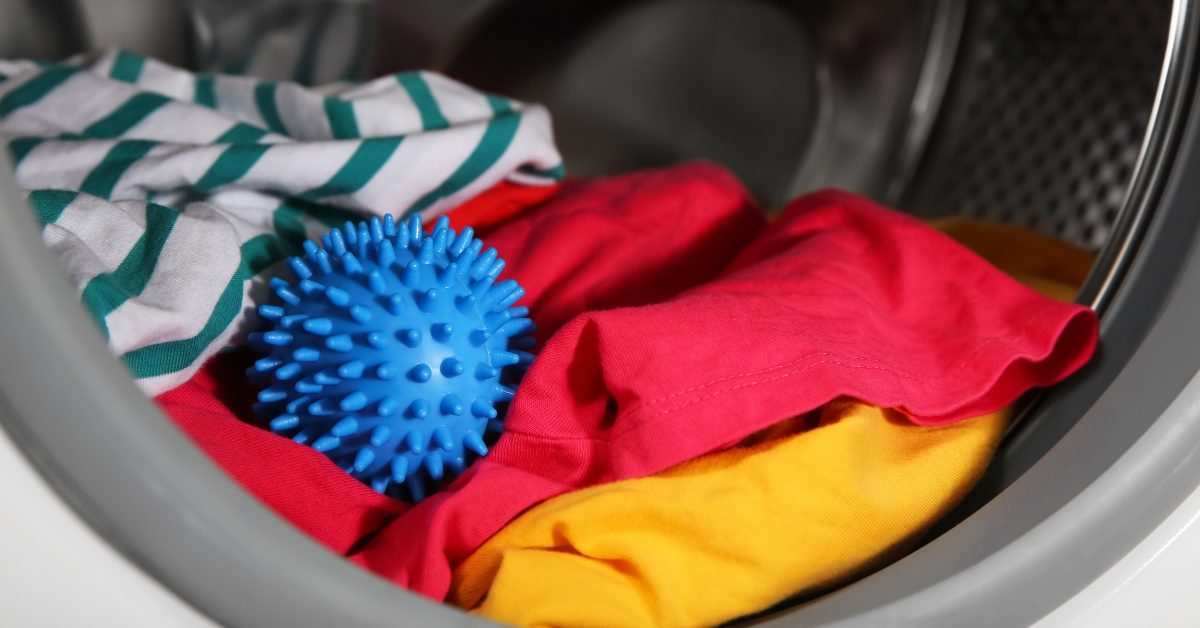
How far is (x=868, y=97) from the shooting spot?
0.98 meters

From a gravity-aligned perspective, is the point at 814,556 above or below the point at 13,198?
below

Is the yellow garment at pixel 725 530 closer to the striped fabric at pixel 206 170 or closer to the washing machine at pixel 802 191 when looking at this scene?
the washing machine at pixel 802 191

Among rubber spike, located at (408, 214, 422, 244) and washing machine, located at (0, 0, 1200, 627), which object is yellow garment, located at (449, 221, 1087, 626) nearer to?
washing machine, located at (0, 0, 1200, 627)

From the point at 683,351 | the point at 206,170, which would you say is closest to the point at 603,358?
the point at 683,351

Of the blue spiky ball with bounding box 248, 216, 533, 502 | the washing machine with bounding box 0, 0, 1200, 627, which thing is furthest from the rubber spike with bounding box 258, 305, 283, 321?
the washing machine with bounding box 0, 0, 1200, 627

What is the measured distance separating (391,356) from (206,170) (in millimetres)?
187

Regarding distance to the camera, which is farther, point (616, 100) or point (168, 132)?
point (616, 100)

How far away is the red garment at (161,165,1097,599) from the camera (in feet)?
1.40

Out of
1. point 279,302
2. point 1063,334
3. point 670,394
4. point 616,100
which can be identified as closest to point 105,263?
point 279,302

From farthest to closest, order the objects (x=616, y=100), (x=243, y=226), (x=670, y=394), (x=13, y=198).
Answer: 1. (x=616, y=100)
2. (x=243, y=226)
3. (x=670, y=394)
4. (x=13, y=198)

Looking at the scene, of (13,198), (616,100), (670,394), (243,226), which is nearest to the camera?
(13,198)

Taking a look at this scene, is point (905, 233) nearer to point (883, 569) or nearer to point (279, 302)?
point (883, 569)

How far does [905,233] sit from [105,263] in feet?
1.33

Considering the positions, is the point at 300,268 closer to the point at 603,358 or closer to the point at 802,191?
the point at 603,358
